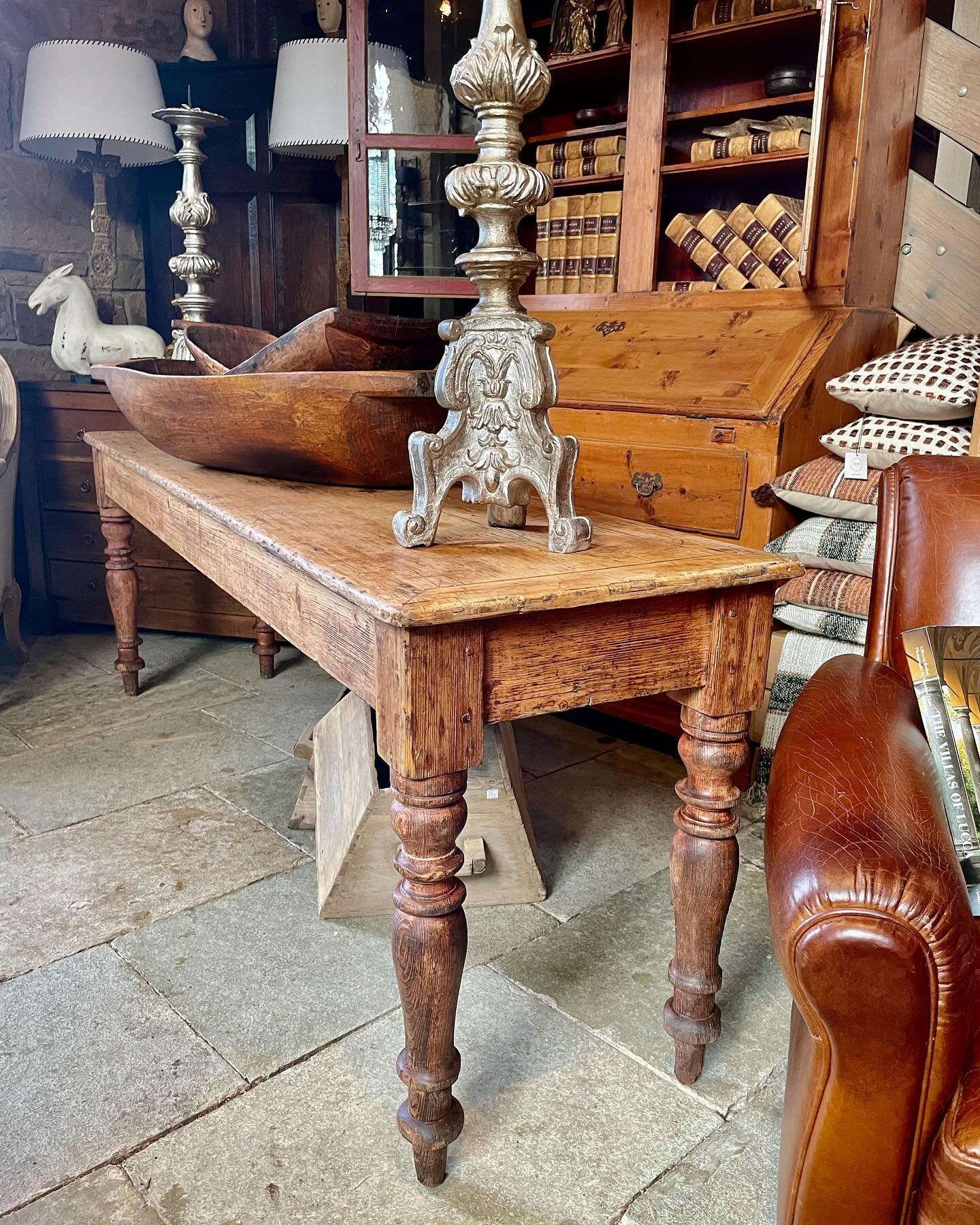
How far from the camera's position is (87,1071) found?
1.27 meters

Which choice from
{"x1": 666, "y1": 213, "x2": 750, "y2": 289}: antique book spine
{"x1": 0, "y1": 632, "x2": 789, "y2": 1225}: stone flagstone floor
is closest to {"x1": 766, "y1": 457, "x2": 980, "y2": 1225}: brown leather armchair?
{"x1": 0, "y1": 632, "x2": 789, "y2": 1225}: stone flagstone floor

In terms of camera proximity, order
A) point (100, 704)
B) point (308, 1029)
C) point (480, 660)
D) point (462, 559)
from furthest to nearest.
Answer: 1. point (100, 704)
2. point (308, 1029)
3. point (462, 559)
4. point (480, 660)

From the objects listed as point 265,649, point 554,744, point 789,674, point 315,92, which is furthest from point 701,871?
point 315,92

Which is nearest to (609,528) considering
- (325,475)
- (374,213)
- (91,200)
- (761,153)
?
(325,475)

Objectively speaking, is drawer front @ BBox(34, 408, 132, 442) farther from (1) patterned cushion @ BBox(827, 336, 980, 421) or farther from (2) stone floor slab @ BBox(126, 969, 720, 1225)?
(2) stone floor slab @ BBox(126, 969, 720, 1225)

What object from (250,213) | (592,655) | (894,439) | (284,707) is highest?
(250,213)

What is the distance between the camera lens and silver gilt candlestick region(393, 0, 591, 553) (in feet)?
3.60

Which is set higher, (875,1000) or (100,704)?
(875,1000)

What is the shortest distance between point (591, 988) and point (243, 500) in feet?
2.95

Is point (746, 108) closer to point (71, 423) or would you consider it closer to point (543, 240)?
point (543, 240)

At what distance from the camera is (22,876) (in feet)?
5.78

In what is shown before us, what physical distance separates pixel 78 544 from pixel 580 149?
1.98 m

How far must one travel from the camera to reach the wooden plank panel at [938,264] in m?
2.27

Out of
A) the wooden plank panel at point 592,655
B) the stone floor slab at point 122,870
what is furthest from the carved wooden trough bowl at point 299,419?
the stone floor slab at point 122,870
